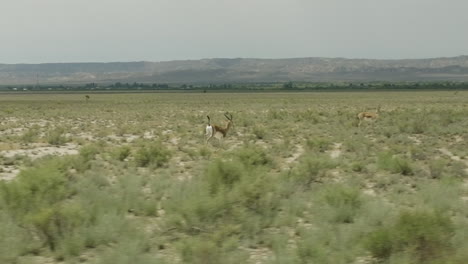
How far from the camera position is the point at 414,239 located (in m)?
7.12

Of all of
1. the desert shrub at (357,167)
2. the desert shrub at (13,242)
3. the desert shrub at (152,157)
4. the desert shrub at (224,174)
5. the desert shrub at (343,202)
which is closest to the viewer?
the desert shrub at (13,242)

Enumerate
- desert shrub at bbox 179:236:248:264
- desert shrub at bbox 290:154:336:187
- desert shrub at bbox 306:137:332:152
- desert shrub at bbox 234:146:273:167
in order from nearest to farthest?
desert shrub at bbox 179:236:248:264, desert shrub at bbox 290:154:336:187, desert shrub at bbox 234:146:273:167, desert shrub at bbox 306:137:332:152

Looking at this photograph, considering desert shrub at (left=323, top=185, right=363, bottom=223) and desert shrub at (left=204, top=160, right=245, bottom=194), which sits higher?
desert shrub at (left=204, top=160, right=245, bottom=194)

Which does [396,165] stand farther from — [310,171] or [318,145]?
[318,145]

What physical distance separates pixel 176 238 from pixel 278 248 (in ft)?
6.47

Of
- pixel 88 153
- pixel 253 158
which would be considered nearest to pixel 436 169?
pixel 253 158

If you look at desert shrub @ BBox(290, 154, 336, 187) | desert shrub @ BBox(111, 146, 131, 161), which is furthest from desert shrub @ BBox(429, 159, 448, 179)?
desert shrub @ BBox(111, 146, 131, 161)

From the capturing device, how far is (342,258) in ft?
23.3

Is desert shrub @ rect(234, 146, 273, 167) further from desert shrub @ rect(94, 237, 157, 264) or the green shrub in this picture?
desert shrub @ rect(94, 237, 157, 264)

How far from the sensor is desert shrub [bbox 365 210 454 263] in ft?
22.7

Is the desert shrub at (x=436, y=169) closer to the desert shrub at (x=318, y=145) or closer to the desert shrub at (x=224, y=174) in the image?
the desert shrub at (x=224, y=174)

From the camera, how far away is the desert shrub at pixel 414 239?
691 cm

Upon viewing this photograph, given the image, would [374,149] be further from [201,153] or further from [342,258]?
[342,258]

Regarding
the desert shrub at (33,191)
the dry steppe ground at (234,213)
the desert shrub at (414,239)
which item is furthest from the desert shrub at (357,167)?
the desert shrub at (414,239)
